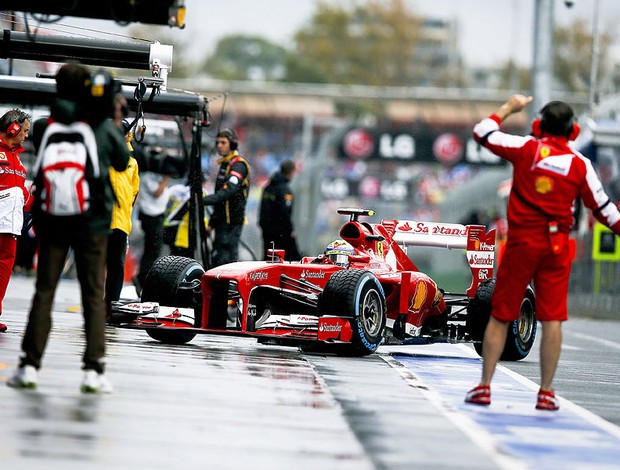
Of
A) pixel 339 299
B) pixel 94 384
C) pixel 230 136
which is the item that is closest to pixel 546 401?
pixel 94 384

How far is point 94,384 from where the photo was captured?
8852 mm

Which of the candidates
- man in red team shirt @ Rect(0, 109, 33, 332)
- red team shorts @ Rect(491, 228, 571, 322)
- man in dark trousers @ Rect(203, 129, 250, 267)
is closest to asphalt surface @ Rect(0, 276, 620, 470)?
red team shorts @ Rect(491, 228, 571, 322)

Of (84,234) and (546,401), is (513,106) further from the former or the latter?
(84,234)

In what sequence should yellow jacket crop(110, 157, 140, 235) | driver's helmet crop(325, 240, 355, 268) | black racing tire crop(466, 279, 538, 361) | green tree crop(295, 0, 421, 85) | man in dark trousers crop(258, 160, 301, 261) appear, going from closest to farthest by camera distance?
driver's helmet crop(325, 240, 355, 268) < black racing tire crop(466, 279, 538, 361) < yellow jacket crop(110, 157, 140, 235) < man in dark trousers crop(258, 160, 301, 261) < green tree crop(295, 0, 421, 85)

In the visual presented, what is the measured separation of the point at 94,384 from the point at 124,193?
17.7ft

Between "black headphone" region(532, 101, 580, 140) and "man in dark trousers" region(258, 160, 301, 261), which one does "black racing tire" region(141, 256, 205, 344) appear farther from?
"man in dark trousers" region(258, 160, 301, 261)

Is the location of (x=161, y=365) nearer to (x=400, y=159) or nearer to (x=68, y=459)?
(x=68, y=459)

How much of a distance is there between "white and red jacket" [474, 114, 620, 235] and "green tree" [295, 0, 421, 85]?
9851cm

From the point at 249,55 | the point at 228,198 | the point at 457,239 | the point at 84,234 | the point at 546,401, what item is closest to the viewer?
the point at 84,234

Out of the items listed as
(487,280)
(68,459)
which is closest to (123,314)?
(487,280)

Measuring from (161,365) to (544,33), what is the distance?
20.9 metres

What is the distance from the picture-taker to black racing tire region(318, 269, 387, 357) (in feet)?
40.3

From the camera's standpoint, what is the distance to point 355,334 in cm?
1243

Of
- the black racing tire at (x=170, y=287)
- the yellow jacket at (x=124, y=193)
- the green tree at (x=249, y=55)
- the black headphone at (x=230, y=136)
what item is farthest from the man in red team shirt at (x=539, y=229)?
the green tree at (x=249, y=55)
